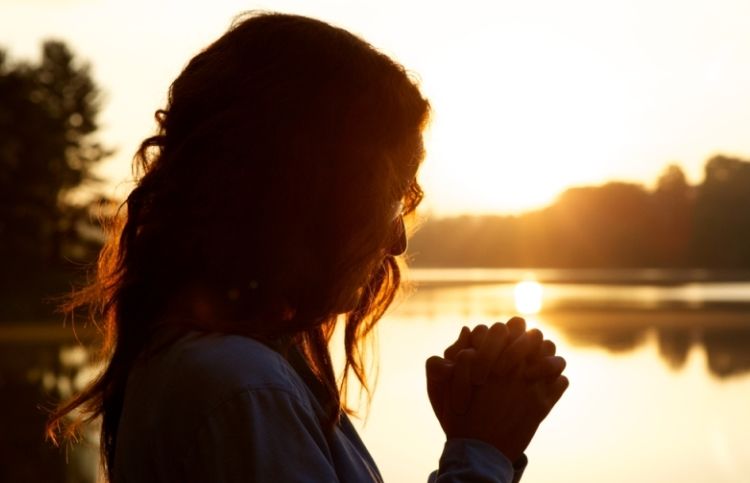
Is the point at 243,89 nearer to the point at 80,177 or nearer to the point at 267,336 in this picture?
the point at 267,336

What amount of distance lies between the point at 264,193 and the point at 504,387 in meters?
0.36

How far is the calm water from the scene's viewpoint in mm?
7879

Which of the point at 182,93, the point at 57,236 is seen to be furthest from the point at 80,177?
the point at 182,93

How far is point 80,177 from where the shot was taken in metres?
39.2

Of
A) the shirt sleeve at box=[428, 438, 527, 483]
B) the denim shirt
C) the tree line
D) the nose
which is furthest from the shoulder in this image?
the tree line

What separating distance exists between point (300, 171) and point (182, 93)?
0.61 feet

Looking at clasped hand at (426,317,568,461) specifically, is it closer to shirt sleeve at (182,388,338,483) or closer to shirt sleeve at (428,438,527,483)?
shirt sleeve at (428,438,527,483)

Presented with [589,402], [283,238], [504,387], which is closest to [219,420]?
[283,238]

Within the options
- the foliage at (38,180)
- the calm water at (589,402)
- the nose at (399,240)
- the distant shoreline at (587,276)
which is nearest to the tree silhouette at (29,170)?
the foliage at (38,180)

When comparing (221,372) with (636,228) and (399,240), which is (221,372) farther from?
(636,228)

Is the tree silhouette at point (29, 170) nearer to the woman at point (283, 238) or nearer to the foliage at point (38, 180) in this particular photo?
the foliage at point (38, 180)

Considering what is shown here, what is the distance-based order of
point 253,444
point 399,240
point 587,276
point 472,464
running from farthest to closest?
point 587,276 < point 399,240 < point 472,464 < point 253,444

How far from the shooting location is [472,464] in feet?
3.80

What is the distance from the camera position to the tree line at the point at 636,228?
201 ft
